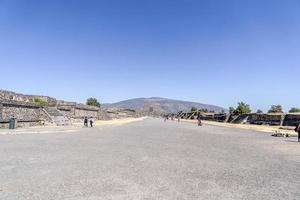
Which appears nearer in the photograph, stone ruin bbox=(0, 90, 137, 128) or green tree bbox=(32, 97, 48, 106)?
stone ruin bbox=(0, 90, 137, 128)

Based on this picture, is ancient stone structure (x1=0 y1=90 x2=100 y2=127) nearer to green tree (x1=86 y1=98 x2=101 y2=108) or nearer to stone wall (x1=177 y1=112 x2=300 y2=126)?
stone wall (x1=177 y1=112 x2=300 y2=126)

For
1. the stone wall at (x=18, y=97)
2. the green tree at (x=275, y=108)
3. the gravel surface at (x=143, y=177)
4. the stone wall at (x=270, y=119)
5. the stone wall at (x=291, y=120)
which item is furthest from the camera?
the green tree at (x=275, y=108)

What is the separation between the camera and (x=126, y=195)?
831 centimetres

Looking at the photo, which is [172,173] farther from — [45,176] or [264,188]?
[45,176]

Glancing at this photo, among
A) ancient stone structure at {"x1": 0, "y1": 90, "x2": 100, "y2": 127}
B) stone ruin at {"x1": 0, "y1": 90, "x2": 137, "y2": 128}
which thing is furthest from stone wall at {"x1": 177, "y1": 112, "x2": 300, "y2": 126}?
ancient stone structure at {"x1": 0, "y1": 90, "x2": 100, "y2": 127}

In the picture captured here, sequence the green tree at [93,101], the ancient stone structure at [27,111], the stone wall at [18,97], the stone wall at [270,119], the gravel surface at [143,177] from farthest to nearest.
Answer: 1. the green tree at [93,101]
2. the stone wall at [270,119]
3. the stone wall at [18,97]
4. the ancient stone structure at [27,111]
5. the gravel surface at [143,177]

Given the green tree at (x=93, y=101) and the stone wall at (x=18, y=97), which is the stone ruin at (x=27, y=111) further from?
the green tree at (x=93, y=101)

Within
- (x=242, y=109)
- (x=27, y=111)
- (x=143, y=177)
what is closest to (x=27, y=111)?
(x=27, y=111)

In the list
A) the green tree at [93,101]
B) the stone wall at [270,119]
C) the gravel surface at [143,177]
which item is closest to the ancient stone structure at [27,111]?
the gravel surface at [143,177]

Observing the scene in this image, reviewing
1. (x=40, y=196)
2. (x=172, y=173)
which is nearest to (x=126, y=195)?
(x=40, y=196)

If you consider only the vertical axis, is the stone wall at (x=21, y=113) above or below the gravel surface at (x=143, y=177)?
above

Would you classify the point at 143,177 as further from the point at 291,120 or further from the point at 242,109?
the point at 242,109

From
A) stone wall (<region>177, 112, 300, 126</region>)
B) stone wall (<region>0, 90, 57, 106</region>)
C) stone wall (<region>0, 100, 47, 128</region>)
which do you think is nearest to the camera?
stone wall (<region>0, 100, 47, 128</region>)

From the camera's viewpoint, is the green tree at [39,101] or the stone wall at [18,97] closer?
the stone wall at [18,97]
